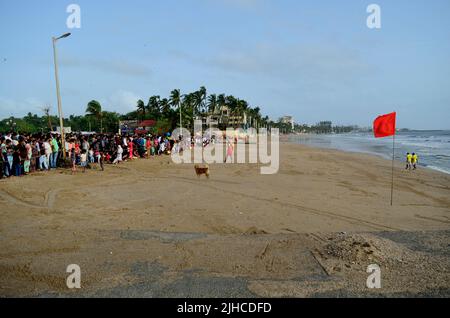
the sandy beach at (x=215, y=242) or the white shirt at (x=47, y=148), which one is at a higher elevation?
the white shirt at (x=47, y=148)

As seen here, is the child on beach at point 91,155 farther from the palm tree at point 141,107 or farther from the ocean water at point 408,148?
the palm tree at point 141,107

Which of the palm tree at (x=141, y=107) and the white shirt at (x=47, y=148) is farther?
the palm tree at (x=141, y=107)

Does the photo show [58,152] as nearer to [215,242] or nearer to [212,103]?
[215,242]

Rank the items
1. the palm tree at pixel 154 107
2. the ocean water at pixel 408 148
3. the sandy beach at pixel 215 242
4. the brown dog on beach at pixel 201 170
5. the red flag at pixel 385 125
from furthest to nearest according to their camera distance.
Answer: the palm tree at pixel 154 107
the ocean water at pixel 408 148
the brown dog on beach at pixel 201 170
the red flag at pixel 385 125
the sandy beach at pixel 215 242

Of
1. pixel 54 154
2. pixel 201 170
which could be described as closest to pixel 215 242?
pixel 201 170

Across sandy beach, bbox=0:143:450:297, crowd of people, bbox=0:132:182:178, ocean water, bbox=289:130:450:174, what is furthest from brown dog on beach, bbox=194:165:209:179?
ocean water, bbox=289:130:450:174

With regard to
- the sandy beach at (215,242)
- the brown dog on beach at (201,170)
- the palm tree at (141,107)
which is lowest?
the sandy beach at (215,242)

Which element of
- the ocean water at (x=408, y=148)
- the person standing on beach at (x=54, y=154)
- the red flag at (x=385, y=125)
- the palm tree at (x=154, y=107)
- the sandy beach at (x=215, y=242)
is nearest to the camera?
the sandy beach at (x=215, y=242)

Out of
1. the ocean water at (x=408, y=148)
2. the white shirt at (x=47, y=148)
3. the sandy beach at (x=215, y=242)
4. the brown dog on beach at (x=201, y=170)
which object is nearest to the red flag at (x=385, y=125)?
the sandy beach at (x=215, y=242)

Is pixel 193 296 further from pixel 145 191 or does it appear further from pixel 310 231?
pixel 145 191

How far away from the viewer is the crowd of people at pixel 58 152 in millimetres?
13523

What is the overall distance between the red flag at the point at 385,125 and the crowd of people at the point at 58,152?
1384cm

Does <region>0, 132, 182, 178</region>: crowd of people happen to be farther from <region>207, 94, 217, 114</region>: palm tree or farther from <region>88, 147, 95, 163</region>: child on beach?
<region>207, 94, 217, 114</region>: palm tree

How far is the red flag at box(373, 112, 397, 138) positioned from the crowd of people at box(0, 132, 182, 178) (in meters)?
13.8
